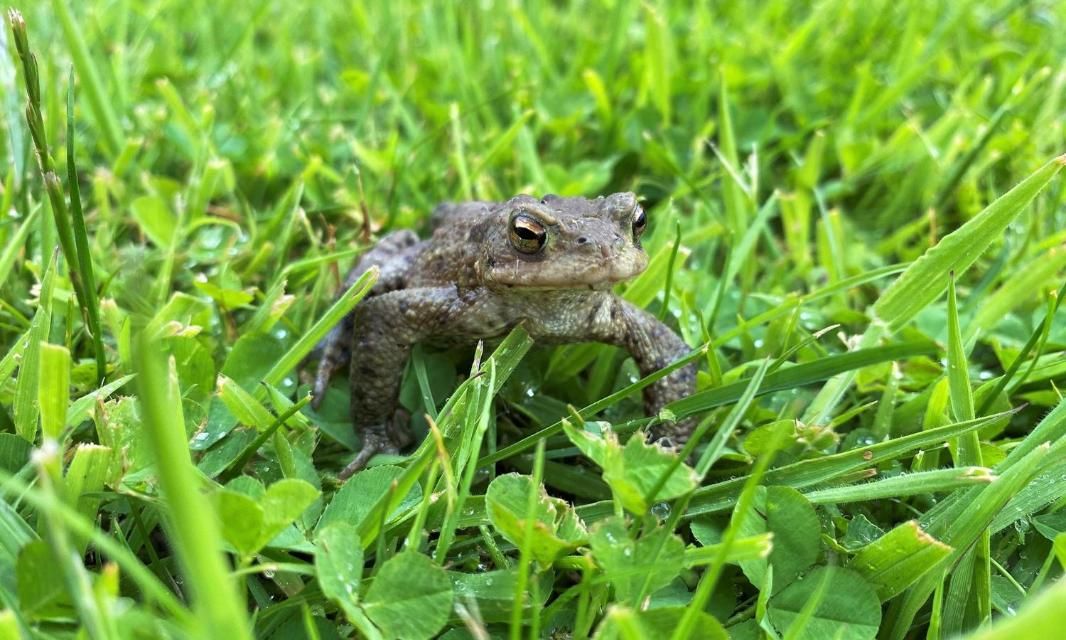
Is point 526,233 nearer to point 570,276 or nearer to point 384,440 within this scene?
point 570,276

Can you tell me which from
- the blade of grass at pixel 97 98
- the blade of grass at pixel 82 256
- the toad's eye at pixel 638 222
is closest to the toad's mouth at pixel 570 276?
the toad's eye at pixel 638 222

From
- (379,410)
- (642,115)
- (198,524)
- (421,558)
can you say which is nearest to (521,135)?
(642,115)

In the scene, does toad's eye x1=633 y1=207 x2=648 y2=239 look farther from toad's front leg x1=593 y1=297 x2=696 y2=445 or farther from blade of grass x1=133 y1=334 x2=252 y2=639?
blade of grass x1=133 y1=334 x2=252 y2=639

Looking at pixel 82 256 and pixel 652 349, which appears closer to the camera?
pixel 82 256

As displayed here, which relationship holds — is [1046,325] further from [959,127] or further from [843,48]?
[843,48]

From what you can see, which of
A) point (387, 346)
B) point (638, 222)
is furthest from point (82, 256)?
point (638, 222)

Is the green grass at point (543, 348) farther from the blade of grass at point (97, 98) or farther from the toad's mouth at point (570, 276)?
the toad's mouth at point (570, 276)

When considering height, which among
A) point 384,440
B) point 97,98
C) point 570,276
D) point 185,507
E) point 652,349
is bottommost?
point 384,440
